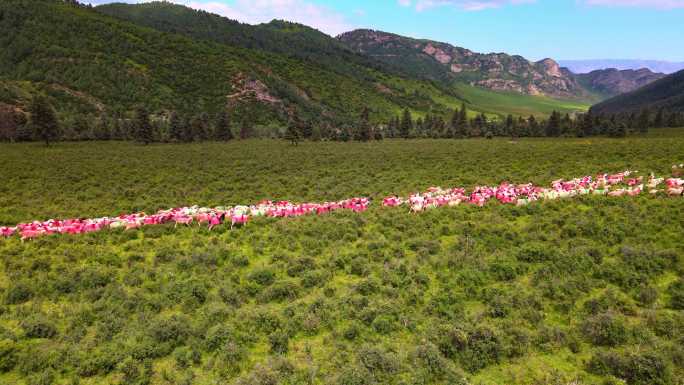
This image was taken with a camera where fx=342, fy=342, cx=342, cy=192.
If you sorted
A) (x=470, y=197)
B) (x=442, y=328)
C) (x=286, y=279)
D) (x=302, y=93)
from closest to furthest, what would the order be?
(x=442, y=328) → (x=286, y=279) → (x=470, y=197) → (x=302, y=93)

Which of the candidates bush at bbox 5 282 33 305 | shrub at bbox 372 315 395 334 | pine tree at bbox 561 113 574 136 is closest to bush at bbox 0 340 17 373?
bush at bbox 5 282 33 305

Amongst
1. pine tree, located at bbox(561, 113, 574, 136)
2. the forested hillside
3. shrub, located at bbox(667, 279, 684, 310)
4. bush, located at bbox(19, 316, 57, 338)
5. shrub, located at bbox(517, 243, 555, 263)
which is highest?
the forested hillside

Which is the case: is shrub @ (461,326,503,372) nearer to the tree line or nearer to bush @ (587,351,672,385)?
bush @ (587,351,672,385)

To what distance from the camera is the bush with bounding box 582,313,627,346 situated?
7.79 metres

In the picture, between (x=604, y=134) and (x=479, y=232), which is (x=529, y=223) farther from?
(x=604, y=134)

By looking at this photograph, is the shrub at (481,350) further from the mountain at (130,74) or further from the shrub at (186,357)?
the mountain at (130,74)

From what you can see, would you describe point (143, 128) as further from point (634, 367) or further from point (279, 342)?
point (634, 367)

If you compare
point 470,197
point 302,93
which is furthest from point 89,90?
point 470,197

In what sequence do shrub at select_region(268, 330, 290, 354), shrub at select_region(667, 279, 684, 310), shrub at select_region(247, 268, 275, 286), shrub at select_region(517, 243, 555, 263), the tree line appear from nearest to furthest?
shrub at select_region(268, 330, 290, 354)
shrub at select_region(667, 279, 684, 310)
shrub at select_region(247, 268, 275, 286)
shrub at select_region(517, 243, 555, 263)
the tree line

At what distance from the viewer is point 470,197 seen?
19.9 metres

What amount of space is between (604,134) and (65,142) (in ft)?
416

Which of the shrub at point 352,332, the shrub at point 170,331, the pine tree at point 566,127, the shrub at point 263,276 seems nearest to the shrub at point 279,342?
the shrub at point 352,332

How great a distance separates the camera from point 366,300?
380 inches

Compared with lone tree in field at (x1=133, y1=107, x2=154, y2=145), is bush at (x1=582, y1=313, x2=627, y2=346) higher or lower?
lower
